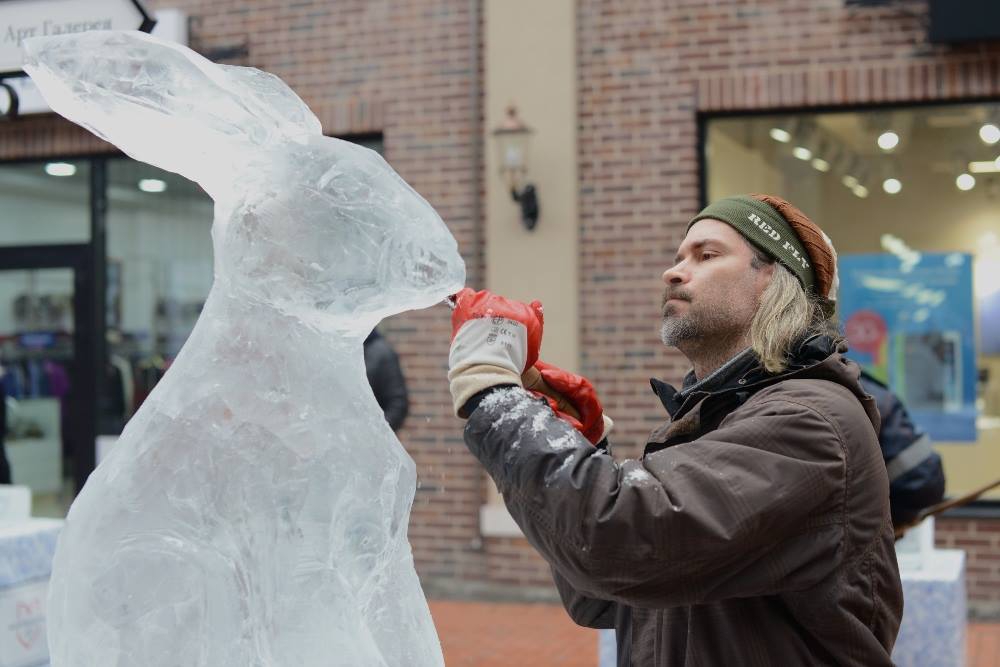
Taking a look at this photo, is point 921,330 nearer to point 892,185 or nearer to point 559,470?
point 892,185

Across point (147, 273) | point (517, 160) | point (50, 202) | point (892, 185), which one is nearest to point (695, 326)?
point (517, 160)

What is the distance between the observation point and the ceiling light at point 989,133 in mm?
6695

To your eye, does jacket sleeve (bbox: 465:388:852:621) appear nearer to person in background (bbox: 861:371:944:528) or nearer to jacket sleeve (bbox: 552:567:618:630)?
jacket sleeve (bbox: 552:567:618:630)

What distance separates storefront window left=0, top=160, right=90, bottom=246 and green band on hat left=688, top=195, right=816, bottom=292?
22.8 feet

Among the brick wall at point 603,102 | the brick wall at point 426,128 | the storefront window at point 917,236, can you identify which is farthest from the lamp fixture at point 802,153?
the brick wall at point 426,128

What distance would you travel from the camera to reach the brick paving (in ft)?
19.3

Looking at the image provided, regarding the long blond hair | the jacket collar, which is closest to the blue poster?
the long blond hair

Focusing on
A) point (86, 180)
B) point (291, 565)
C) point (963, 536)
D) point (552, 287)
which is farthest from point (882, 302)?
point (291, 565)

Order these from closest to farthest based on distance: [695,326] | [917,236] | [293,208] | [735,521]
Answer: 1. [735,521]
2. [293,208]
3. [695,326]
4. [917,236]

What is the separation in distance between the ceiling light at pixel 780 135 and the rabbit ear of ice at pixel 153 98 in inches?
221

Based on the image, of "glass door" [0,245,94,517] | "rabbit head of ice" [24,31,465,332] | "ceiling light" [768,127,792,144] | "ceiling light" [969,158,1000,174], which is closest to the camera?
"rabbit head of ice" [24,31,465,332]

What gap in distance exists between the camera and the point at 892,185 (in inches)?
274

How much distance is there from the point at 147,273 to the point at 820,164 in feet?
14.6

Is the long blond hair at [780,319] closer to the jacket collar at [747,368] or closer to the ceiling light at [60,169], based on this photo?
the jacket collar at [747,368]
